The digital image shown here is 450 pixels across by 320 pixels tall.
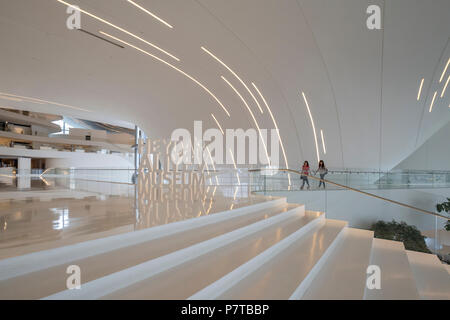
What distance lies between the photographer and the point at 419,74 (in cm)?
1067

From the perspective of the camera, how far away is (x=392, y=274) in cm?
390

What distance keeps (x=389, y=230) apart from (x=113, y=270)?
12.5 m

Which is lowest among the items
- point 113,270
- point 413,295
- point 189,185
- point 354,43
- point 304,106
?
point 413,295

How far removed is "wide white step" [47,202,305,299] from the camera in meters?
2.06

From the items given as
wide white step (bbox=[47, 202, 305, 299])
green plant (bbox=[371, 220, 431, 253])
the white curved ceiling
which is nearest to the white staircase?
wide white step (bbox=[47, 202, 305, 299])

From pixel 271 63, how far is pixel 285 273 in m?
9.80

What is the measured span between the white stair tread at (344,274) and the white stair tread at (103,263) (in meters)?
1.52

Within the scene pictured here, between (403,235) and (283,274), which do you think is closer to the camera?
(283,274)

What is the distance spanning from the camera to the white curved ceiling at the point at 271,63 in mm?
8438

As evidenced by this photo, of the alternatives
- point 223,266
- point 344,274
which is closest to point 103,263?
point 223,266

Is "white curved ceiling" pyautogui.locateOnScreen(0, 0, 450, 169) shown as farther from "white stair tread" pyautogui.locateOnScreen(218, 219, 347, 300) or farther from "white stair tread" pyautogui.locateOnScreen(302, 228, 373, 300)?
"white stair tread" pyautogui.locateOnScreen(218, 219, 347, 300)

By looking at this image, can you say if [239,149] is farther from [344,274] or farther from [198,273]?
[198,273]

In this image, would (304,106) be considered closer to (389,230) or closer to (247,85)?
(247,85)
